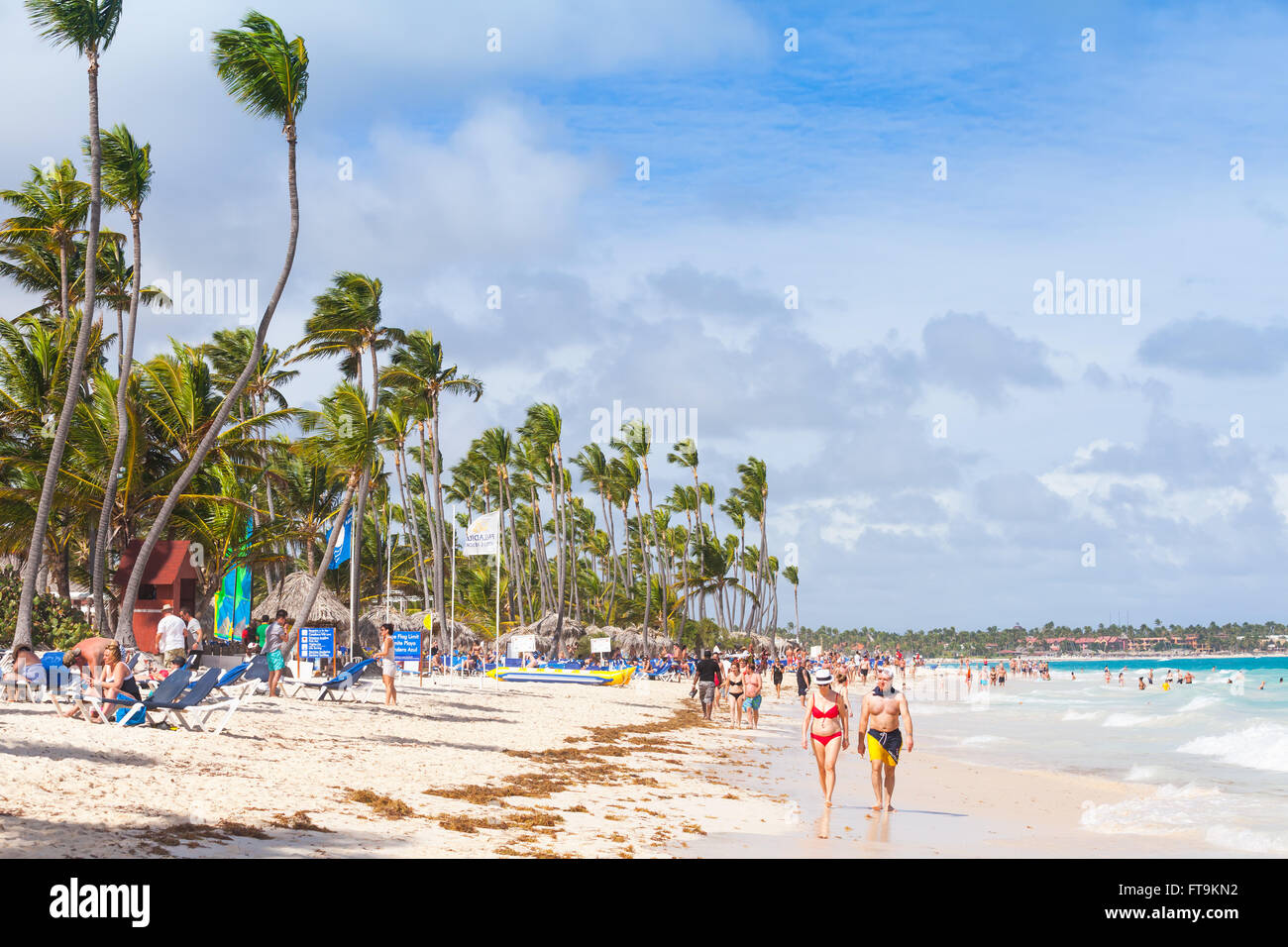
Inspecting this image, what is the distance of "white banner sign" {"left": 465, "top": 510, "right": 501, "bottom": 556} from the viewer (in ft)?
123

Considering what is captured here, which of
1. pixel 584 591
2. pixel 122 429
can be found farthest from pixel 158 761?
pixel 584 591

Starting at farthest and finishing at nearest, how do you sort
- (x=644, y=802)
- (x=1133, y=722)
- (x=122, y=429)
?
(x=1133, y=722) → (x=122, y=429) → (x=644, y=802)

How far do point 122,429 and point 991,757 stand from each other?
18.9m

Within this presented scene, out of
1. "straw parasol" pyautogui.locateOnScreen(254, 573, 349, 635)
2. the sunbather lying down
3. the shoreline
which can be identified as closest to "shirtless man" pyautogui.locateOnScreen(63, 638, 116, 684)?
the sunbather lying down

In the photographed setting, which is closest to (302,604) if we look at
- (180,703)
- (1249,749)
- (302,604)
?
(302,604)

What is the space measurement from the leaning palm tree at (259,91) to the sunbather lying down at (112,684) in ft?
31.0

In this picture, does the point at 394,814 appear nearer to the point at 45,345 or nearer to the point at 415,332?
the point at 45,345

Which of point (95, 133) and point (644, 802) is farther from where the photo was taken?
point (95, 133)

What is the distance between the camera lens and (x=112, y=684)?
12133 mm

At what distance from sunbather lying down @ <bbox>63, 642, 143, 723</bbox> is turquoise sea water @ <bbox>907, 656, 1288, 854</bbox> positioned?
438 inches

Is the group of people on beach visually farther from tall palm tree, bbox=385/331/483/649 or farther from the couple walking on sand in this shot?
tall palm tree, bbox=385/331/483/649

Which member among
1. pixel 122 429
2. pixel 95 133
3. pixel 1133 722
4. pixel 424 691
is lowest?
pixel 1133 722
